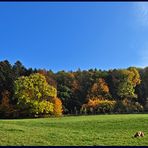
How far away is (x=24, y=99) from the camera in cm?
7619

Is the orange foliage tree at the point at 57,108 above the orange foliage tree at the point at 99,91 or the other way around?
the other way around

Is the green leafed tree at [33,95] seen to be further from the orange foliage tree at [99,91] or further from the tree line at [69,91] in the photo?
the orange foliage tree at [99,91]

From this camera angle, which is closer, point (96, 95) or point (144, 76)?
point (96, 95)

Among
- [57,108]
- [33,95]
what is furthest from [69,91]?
[33,95]

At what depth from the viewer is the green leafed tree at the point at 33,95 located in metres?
75.8

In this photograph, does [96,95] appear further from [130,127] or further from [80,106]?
[130,127]

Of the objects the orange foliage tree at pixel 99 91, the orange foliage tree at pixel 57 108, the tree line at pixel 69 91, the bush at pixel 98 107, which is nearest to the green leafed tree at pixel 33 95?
the tree line at pixel 69 91

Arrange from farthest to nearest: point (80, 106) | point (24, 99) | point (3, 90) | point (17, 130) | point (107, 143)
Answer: point (80, 106) → point (3, 90) → point (24, 99) → point (17, 130) → point (107, 143)

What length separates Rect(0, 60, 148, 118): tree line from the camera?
7731 cm

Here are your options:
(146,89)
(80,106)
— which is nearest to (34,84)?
(80,106)

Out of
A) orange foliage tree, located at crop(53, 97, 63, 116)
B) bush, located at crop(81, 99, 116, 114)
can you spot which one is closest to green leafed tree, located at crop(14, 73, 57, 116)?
orange foliage tree, located at crop(53, 97, 63, 116)

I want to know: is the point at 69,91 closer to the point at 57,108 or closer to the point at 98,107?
the point at 98,107

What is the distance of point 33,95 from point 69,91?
18.9m

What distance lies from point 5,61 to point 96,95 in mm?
22601
